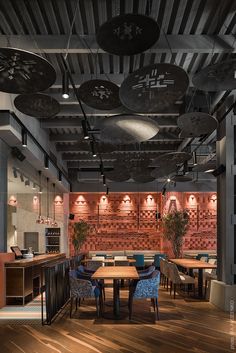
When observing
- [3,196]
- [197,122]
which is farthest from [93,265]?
[197,122]

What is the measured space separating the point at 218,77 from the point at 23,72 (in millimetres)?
2122

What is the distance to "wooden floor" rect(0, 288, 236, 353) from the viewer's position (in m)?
5.47

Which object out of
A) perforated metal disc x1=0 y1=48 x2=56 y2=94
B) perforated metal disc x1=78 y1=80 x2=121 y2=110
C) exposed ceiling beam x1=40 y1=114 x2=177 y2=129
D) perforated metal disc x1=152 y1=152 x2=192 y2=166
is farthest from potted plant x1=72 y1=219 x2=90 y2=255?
perforated metal disc x1=0 y1=48 x2=56 y2=94

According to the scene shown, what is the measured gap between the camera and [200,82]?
449 cm

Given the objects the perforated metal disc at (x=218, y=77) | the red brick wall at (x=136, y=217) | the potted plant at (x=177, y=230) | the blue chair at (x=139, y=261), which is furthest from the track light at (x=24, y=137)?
the red brick wall at (x=136, y=217)

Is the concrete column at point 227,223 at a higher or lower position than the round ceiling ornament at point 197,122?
lower

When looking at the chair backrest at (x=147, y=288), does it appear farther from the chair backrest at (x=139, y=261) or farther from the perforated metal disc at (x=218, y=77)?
→ the chair backrest at (x=139, y=261)

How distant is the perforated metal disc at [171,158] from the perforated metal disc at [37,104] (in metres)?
2.81

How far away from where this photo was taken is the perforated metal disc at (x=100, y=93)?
Answer: 4.91 meters

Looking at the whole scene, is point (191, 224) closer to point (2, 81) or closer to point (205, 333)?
point (205, 333)

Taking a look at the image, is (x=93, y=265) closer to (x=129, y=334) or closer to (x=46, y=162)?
(x=46, y=162)

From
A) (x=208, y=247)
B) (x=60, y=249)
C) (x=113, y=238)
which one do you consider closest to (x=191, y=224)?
(x=208, y=247)

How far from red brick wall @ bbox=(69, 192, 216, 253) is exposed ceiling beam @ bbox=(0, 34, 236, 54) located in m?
12.3

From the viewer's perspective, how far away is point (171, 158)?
7.98 meters
